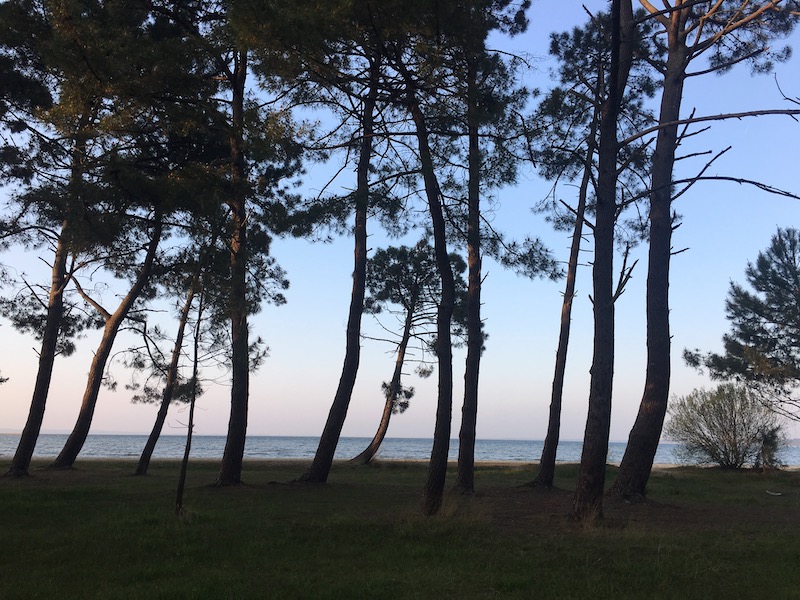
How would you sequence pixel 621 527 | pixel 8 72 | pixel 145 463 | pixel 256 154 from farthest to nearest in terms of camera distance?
pixel 145 463, pixel 8 72, pixel 256 154, pixel 621 527

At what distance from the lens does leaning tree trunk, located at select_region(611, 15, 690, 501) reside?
1259 cm

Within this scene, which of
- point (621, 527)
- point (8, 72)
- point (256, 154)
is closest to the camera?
point (621, 527)

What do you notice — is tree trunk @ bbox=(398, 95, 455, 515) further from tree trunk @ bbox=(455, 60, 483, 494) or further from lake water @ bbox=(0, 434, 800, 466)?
lake water @ bbox=(0, 434, 800, 466)

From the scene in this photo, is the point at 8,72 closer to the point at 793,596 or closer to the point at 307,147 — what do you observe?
the point at 307,147

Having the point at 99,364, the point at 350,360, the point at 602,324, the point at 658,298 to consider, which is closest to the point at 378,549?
the point at 602,324

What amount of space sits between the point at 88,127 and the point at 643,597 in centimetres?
1331

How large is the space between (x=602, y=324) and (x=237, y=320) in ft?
27.9

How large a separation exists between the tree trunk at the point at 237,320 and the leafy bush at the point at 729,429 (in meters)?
20.8

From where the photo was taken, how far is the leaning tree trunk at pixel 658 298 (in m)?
12.6

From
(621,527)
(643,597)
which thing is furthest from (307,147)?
(643,597)

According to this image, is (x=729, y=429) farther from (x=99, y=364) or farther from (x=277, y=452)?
(x=277, y=452)

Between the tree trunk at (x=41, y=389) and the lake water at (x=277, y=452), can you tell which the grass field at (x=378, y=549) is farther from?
the lake water at (x=277, y=452)

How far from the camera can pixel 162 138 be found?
15.0 m

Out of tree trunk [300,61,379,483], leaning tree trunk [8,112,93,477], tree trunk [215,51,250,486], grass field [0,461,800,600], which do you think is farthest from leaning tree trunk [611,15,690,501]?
leaning tree trunk [8,112,93,477]
